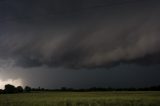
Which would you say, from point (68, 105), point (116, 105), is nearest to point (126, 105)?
point (116, 105)

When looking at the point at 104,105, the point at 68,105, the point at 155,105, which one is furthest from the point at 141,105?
the point at 68,105

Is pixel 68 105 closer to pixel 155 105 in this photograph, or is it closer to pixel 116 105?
pixel 116 105

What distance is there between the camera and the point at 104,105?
52125 millimetres

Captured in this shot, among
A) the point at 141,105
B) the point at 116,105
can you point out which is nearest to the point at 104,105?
the point at 116,105

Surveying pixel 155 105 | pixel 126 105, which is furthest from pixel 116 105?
pixel 155 105

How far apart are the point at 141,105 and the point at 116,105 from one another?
13.2 feet

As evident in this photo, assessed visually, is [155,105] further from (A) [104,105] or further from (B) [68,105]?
(B) [68,105]

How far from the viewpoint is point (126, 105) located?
172ft

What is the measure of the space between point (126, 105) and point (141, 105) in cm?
243

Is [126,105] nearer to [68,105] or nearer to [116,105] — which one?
[116,105]

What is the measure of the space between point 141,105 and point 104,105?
591 cm

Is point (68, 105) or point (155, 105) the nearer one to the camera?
point (155, 105)

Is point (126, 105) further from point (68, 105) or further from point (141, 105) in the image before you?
point (68, 105)

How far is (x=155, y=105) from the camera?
50.5 meters
